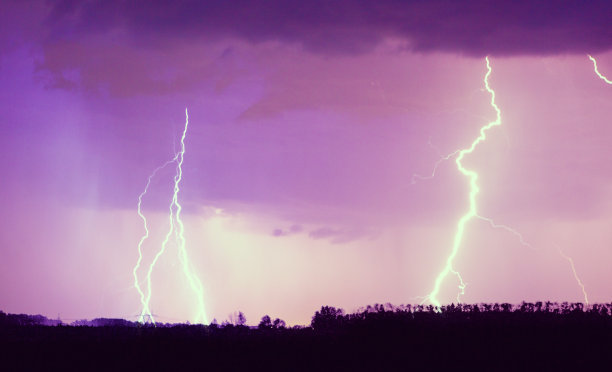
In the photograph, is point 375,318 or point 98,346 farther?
point 375,318

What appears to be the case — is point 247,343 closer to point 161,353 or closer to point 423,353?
point 161,353

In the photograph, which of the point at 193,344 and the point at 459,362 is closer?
the point at 459,362

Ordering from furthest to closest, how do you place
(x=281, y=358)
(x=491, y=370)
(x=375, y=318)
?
1. (x=375, y=318)
2. (x=281, y=358)
3. (x=491, y=370)

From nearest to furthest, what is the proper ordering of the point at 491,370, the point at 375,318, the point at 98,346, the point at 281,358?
the point at 491,370 < the point at 281,358 < the point at 98,346 < the point at 375,318

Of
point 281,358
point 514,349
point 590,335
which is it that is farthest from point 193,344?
point 590,335

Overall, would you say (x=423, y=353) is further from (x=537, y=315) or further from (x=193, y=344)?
(x=537, y=315)

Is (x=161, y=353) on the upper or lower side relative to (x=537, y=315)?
lower

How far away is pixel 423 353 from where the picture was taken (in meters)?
32.2

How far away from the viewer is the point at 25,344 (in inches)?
1481

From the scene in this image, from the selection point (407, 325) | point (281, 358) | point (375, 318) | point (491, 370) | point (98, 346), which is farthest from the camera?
point (375, 318)

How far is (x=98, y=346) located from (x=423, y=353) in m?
15.1

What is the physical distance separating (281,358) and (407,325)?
48.6 ft

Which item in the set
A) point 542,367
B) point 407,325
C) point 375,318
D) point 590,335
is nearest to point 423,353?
point 542,367

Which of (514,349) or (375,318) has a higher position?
(375,318)
